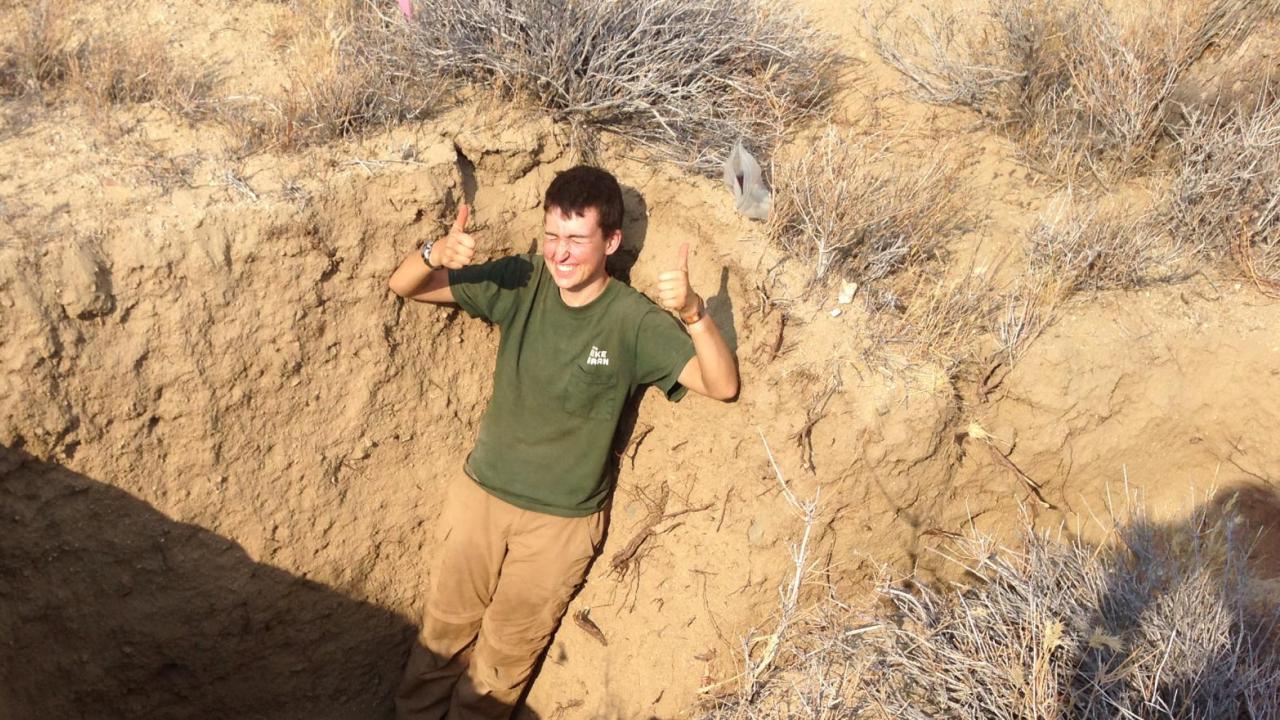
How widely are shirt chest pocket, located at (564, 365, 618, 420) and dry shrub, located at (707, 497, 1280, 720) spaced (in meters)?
1.09

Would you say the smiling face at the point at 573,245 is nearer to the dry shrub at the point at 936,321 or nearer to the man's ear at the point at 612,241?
the man's ear at the point at 612,241

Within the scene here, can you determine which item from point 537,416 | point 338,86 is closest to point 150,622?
point 537,416

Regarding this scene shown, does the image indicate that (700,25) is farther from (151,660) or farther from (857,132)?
(151,660)

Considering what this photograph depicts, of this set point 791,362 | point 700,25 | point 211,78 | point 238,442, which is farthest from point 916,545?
point 211,78

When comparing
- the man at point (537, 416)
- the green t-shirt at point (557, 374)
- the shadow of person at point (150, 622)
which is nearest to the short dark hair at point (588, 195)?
the man at point (537, 416)

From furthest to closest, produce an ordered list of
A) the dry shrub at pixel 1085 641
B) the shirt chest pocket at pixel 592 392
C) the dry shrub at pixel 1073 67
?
1. the dry shrub at pixel 1073 67
2. the shirt chest pocket at pixel 592 392
3. the dry shrub at pixel 1085 641

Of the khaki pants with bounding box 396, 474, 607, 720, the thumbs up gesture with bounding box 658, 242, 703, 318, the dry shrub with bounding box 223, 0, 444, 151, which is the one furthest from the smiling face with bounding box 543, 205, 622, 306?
the khaki pants with bounding box 396, 474, 607, 720

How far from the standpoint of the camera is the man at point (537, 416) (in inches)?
133

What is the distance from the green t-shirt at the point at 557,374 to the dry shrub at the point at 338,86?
2.42ft

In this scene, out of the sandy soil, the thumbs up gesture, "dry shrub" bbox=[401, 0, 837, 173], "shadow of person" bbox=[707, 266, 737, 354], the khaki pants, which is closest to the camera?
the thumbs up gesture

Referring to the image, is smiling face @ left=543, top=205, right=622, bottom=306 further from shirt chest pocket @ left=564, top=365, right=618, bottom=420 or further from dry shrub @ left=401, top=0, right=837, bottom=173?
dry shrub @ left=401, top=0, right=837, bottom=173

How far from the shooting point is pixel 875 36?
4.89m

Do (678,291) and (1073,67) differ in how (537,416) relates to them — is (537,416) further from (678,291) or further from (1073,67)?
(1073,67)

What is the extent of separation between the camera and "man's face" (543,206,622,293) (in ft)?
11.0
